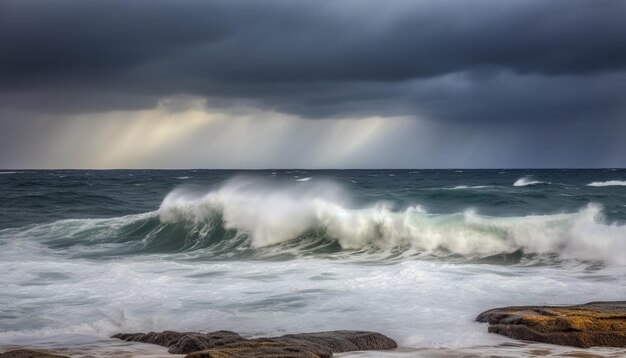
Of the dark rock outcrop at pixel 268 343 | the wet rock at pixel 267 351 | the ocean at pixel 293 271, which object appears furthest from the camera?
the ocean at pixel 293 271

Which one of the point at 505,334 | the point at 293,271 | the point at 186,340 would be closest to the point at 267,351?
the point at 186,340

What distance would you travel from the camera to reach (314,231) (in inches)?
755

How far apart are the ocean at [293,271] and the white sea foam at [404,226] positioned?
46mm

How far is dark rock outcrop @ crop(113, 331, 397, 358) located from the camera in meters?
5.22

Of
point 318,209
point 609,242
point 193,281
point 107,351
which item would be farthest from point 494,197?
point 107,351

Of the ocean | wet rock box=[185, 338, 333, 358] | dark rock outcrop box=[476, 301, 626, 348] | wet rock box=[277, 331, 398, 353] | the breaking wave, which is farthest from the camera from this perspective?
the breaking wave

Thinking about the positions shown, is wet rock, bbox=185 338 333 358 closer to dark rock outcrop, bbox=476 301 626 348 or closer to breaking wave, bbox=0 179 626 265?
dark rock outcrop, bbox=476 301 626 348

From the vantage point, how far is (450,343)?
694 centimetres

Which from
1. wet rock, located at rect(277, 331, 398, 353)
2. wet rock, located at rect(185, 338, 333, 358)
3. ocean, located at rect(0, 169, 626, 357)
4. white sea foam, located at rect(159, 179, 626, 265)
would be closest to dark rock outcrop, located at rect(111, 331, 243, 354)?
ocean, located at rect(0, 169, 626, 357)

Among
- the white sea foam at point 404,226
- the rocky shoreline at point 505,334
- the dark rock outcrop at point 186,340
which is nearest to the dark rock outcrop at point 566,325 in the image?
the rocky shoreline at point 505,334

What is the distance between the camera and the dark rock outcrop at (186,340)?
6.23 metres

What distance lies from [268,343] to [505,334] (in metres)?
2.70

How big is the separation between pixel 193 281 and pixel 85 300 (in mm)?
2251

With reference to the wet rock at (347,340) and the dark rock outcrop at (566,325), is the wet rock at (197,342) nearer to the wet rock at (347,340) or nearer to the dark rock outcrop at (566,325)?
the wet rock at (347,340)
